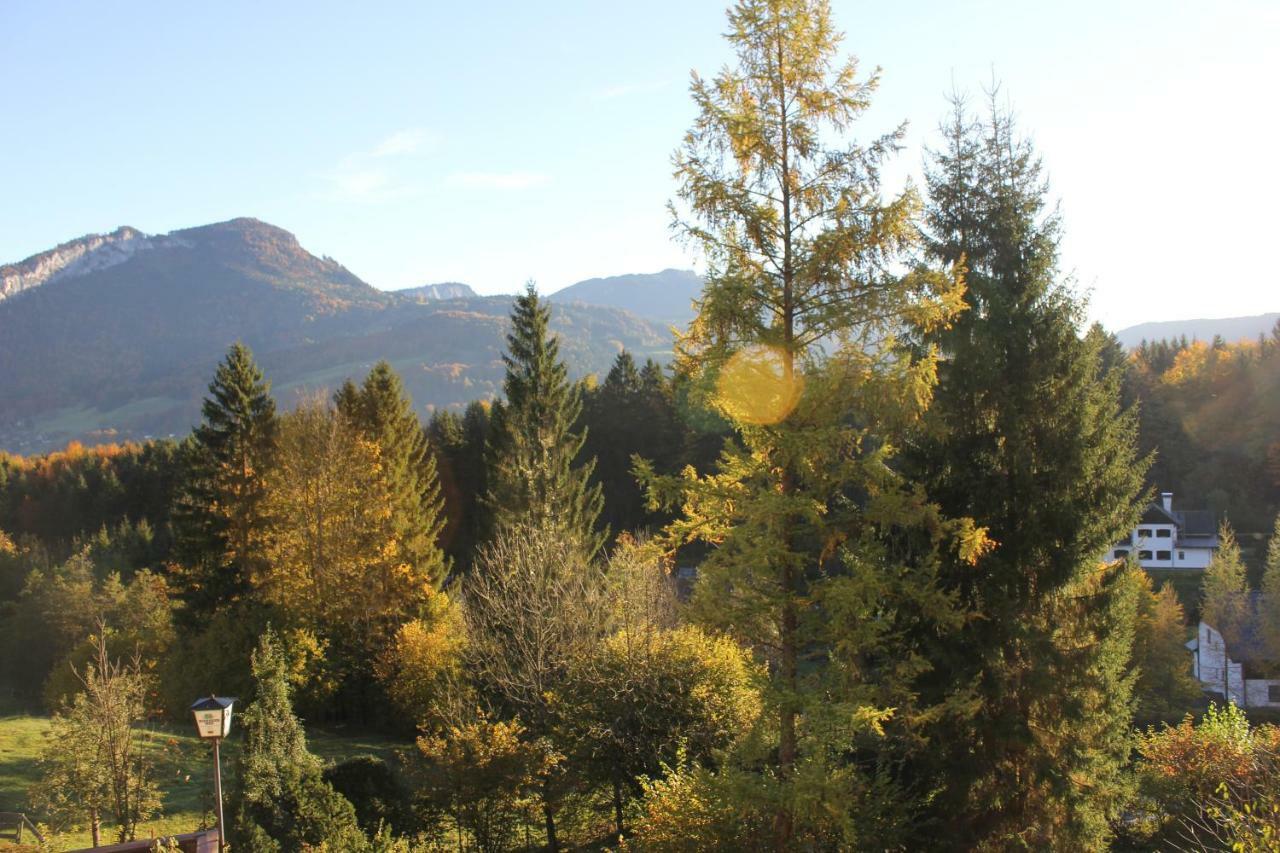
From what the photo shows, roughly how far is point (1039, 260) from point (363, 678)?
2265 centimetres

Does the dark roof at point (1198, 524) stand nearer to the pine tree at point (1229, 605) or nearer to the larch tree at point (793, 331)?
the pine tree at point (1229, 605)

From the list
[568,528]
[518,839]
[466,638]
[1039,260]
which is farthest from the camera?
[568,528]

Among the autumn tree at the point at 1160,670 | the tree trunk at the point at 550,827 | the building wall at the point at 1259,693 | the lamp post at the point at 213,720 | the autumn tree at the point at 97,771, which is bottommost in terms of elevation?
the building wall at the point at 1259,693

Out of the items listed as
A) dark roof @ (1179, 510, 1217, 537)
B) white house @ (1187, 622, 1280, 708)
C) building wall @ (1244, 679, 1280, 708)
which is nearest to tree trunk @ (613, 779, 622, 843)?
white house @ (1187, 622, 1280, 708)

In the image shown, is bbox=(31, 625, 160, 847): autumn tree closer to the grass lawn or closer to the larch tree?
the grass lawn

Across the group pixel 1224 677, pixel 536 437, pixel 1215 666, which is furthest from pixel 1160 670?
pixel 536 437

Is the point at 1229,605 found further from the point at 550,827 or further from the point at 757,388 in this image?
the point at 757,388

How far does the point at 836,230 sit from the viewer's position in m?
10.3

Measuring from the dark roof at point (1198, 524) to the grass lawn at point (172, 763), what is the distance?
52766 mm

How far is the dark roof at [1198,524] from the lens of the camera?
5544 cm

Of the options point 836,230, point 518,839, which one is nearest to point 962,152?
point 836,230

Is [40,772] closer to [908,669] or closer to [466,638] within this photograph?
[466,638]

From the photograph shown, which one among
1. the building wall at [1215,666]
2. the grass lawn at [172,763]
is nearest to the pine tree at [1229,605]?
the building wall at [1215,666]

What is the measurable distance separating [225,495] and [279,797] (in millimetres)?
17472
